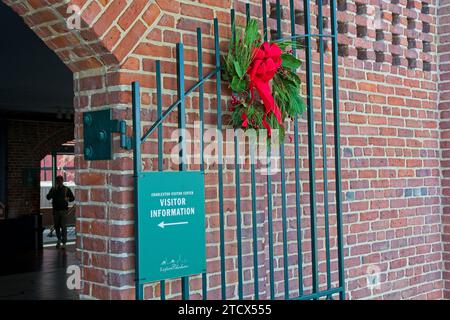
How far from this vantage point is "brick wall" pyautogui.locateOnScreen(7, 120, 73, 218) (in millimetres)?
14156

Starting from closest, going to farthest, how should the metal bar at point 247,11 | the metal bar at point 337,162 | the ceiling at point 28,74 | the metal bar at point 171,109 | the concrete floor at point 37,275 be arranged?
1. the metal bar at point 171,109
2. the metal bar at point 247,11
3. the metal bar at point 337,162
4. the ceiling at point 28,74
5. the concrete floor at point 37,275

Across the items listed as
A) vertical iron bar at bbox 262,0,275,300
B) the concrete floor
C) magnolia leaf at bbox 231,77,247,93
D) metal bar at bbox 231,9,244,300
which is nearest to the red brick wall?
vertical iron bar at bbox 262,0,275,300

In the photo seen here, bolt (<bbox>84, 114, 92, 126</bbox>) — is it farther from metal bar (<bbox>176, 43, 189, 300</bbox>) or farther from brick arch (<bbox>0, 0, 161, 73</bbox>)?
metal bar (<bbox>176, 43, 189, 300</bbox>)

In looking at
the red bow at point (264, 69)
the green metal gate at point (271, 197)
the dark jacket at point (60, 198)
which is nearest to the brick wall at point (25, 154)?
the dark jacket at point (60, 198)

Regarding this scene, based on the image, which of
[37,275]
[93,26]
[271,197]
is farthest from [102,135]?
[37,275]

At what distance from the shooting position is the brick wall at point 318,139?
2.88m

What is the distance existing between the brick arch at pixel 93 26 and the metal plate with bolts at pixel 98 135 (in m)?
0.23

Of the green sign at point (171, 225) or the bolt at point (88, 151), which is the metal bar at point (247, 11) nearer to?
the green sign at point (171, 225)

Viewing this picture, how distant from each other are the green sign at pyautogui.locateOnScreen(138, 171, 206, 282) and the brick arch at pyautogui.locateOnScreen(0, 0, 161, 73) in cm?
62

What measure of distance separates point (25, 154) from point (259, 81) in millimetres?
12386

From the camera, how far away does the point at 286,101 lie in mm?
3301

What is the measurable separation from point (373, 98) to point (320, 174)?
0.79 metres
